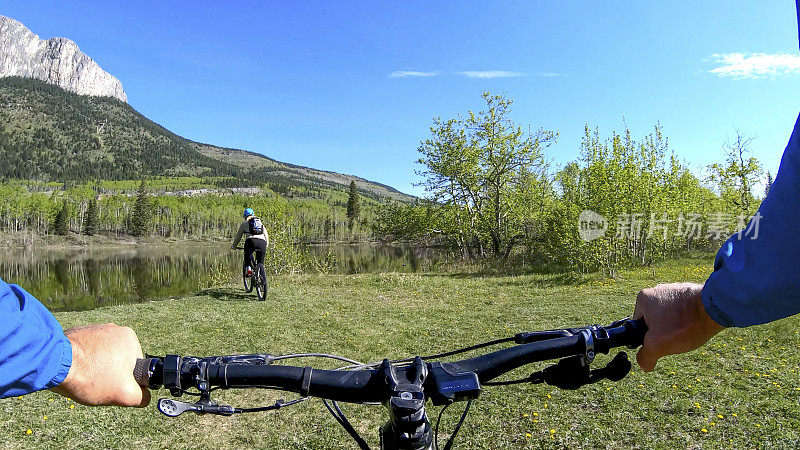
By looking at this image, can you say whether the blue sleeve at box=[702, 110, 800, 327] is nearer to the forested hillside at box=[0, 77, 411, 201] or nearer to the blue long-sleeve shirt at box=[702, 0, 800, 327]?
the blue long-sleeve shirt at box=[702, 0, 800, 327]

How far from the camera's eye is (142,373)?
110 cm

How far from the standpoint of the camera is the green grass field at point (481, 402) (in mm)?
4180

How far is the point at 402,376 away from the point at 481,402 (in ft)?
14.4

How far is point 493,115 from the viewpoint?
22.8 m

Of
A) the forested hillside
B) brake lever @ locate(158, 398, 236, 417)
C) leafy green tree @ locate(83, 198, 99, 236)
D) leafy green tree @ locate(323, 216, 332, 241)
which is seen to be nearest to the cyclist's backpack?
brake lever @ locate(158, 398, 236, 417)

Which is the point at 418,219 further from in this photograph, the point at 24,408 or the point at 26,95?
the point at 26,95

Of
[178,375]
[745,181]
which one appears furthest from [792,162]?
[745,181]

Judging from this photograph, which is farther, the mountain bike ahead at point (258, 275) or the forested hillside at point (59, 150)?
the forested hillside at point (59, 150)

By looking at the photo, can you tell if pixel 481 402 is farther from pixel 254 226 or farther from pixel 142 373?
pixel 254 226

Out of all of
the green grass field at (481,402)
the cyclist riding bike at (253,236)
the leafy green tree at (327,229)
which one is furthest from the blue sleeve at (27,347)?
the leafy green tree at (327,229)

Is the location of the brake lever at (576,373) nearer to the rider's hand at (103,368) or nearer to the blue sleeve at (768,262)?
the blue sleeve at (768,262)

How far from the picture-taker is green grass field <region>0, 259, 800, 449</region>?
13.7ft

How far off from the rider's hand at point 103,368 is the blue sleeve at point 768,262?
4.33 feet

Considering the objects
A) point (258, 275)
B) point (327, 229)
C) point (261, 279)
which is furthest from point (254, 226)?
point (327, 229)
